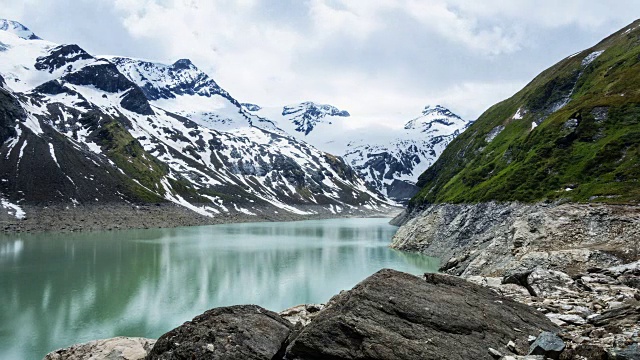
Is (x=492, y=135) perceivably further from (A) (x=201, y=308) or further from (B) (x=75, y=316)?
(B) (x=75, y=316)

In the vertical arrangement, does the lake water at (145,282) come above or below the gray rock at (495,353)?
below

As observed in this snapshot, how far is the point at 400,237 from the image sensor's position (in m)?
98.9

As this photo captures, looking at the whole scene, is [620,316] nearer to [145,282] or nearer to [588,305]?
[588,305]

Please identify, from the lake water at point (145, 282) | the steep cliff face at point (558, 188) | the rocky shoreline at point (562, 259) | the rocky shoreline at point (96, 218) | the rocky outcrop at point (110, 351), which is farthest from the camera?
the rocky shoreline at point (96, 218)

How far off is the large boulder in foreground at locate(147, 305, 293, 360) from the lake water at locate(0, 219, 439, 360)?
2534 cm

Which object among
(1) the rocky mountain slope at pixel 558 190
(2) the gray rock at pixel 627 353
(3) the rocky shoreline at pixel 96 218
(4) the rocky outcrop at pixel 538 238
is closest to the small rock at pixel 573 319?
(1) the rocky mountain slope at pixel 558 190

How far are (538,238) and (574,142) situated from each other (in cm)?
3394

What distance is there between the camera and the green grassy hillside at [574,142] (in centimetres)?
5512

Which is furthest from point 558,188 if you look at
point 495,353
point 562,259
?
point 495,353

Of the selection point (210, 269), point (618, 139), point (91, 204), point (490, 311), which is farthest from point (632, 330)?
point (91, 204)

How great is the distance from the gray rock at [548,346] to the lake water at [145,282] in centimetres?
3178

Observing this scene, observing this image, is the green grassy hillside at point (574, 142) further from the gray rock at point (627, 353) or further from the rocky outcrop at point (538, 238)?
the gray rock at point (627, 353)

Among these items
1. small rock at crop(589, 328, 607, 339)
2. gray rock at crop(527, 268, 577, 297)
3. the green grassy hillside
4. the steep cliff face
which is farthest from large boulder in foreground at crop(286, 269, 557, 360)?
the green grassy hillside

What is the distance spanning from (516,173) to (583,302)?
6148 cm
